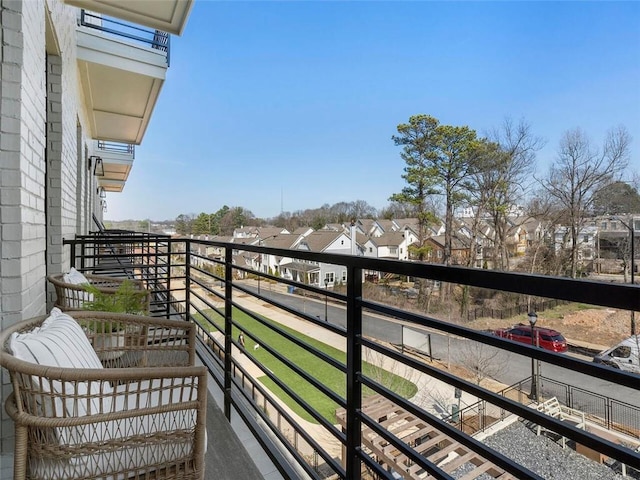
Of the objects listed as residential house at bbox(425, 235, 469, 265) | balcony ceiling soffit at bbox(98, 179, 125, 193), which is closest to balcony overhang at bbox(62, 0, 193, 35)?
balcony ceiling soffit at bbox(98, 179, 125, 193)

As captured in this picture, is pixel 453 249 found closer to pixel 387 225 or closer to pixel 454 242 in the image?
pixel 454 242

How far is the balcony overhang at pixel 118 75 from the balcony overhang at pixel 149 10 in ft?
1.98

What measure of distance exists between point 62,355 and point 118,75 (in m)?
3.99

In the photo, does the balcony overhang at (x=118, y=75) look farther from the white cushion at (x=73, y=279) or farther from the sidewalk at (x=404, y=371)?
the sidewalk at (x=404, y=371)

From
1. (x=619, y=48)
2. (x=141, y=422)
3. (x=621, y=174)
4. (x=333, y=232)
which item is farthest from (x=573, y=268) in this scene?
(x=619, y=48)

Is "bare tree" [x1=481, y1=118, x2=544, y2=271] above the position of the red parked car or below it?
above

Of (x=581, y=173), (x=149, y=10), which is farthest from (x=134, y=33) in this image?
(x=581, y=173)

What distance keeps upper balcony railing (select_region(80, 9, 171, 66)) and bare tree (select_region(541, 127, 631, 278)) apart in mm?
14315

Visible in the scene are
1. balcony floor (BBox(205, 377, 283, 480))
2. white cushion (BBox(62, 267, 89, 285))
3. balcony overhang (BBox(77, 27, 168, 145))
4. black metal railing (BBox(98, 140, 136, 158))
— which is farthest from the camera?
black metal railing (BBox(98, 140, 136, 158))

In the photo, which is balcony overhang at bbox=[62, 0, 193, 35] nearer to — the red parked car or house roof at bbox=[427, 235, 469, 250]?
the red parked car

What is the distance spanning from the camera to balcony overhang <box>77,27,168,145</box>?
3.66 meters

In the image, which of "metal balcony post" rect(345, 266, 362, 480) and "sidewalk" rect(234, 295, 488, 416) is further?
"sidewalk" rect(234, 295, 488, 416)

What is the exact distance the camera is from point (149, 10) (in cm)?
305

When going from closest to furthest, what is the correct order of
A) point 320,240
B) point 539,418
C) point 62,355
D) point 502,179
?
1. point 539,418
2. point 62,355
3. point 502,179
4. point 320,240
